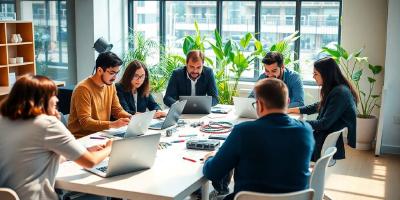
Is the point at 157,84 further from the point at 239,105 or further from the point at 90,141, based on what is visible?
the point at 90,141

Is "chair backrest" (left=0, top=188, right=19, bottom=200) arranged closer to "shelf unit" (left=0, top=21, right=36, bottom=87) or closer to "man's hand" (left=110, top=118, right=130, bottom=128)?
"man's hand" (left=110, top=118, right=130, bottom=128)

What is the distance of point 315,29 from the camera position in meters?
6.78

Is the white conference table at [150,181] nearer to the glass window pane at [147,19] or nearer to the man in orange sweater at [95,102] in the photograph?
the man in orange sweater at [95,102]

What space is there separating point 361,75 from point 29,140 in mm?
4557

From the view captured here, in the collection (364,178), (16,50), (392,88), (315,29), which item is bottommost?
(364,178)

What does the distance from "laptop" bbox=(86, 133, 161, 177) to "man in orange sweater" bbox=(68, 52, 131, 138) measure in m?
0.98

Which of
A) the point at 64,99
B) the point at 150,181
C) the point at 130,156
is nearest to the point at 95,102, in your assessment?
the point at 130,156

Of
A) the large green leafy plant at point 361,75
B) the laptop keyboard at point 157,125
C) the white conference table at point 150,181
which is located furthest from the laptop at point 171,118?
the large green leafy plant at point 361,75

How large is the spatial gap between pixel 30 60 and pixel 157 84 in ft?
5.51

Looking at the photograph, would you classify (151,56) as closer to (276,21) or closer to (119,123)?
(276,21)

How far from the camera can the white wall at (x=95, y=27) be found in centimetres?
696

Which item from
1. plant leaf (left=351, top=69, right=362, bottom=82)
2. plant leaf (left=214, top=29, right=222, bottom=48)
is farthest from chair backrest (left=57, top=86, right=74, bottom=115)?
plant leaf (left=351, top=69, right=362, bottom=82)

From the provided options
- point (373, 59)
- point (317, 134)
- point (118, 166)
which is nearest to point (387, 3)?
point (373, 59)

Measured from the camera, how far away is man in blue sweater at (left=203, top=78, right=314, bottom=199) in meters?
2.37
